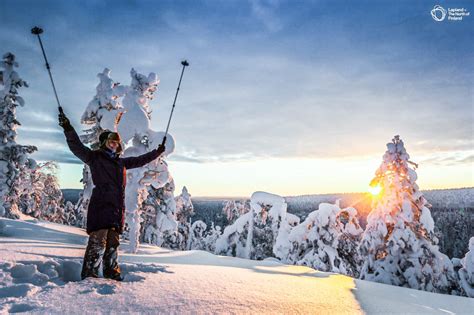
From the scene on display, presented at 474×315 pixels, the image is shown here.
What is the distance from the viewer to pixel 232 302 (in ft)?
11.3

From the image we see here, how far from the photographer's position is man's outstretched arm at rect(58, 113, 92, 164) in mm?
4336

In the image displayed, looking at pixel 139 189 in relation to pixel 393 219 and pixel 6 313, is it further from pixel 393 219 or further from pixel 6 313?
pixel 393 219

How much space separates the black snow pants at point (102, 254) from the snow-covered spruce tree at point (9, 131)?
16.4 metres

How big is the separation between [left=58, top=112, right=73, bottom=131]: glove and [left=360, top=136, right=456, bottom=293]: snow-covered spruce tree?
14380 millimetres

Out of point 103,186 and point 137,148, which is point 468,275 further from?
point 103,186

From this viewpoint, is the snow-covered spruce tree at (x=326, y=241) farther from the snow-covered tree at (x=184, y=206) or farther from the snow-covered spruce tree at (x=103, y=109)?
the snow-covered tree at (x=184, y=206)

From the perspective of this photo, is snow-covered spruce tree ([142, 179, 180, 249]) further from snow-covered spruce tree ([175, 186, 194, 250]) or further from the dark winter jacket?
the dark winter jacket

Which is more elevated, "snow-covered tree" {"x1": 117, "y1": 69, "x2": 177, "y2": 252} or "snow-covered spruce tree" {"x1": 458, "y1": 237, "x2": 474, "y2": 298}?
"snow-covered tree" {"x1": 117, "y1": 69, "x2": 177, "y2": 252}

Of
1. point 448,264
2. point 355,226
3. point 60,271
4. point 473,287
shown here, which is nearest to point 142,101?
point 60,271

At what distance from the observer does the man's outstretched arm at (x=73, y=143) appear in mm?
4336

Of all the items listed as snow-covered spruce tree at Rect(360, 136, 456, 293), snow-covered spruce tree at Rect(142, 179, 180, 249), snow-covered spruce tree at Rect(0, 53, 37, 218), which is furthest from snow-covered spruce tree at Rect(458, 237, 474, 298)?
snow-covered spruce tree at Rect(0, 53, 37, 218)

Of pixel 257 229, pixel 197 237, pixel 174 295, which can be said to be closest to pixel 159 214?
pixel 257 229

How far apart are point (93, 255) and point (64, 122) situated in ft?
6.26

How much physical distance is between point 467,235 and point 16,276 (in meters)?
91.3
